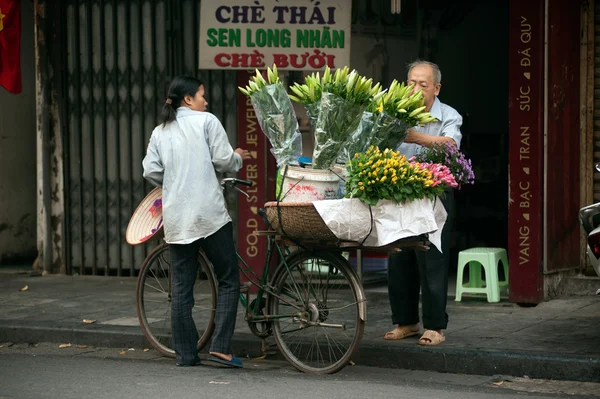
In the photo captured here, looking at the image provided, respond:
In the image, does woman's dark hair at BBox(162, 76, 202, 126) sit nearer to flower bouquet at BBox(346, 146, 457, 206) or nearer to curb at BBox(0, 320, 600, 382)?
flower bouquet at BBox(346, 146, 457, 206)

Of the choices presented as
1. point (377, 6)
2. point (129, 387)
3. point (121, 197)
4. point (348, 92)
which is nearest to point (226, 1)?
point (377, 6)

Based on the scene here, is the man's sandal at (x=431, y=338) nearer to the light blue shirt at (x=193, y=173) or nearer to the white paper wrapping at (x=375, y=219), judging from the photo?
the white paper wrapping at (x=375, y=219)

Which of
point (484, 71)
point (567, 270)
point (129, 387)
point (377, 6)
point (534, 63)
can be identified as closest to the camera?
point (129, 387)

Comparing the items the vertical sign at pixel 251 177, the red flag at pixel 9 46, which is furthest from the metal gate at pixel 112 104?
the vertical sign at pixel 251 177

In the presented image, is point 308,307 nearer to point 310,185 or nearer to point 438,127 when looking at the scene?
point 310,185

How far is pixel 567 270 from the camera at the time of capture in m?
9.38

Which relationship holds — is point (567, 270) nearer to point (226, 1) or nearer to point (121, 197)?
point (226, 1)

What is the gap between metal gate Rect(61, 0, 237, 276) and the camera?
10.8m

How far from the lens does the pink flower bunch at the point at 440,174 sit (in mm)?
6531

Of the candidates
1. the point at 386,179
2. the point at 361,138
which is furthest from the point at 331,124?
the point at 386,179

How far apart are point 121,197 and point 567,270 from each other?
4476mm

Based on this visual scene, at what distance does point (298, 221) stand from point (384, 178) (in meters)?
0.62

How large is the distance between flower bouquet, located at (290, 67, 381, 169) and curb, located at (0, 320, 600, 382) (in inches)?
55.7

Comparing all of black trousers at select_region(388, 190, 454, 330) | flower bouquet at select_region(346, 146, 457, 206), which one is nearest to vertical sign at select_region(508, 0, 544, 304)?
black trousers at select_region(388, 190, 454, 330)
